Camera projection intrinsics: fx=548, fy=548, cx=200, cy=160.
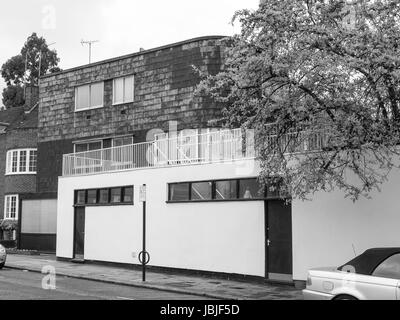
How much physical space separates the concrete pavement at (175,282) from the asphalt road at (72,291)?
1.40 feet

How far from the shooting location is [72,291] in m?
13.4

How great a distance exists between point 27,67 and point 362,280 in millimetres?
53521

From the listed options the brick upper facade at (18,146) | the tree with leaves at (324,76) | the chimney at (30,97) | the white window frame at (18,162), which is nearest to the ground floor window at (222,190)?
the tree with leaves at (324,76)

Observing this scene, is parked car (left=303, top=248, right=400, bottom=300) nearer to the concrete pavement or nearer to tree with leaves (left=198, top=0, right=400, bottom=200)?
tree with leaves (left=198, top=0, right=400, bottom=200)

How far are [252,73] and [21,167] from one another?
24.0 meters

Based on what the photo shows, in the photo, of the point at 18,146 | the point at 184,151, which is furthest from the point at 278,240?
the point at 18,146

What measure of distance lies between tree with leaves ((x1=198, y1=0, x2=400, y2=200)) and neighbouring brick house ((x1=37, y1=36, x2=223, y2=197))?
8.29 m

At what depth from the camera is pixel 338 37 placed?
1140 centimetres

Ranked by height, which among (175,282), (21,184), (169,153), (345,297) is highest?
(169,153)

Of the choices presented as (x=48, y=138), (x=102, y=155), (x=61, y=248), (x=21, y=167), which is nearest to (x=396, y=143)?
(x=102, y=155)

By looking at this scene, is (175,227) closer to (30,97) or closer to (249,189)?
(249,189)

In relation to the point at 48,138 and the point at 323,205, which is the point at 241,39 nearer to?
the point at 323,205

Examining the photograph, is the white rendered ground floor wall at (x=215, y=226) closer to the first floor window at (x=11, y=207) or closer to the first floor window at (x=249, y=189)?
the first floor window at (x=249, y=189)

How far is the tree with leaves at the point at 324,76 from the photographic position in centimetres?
1127
